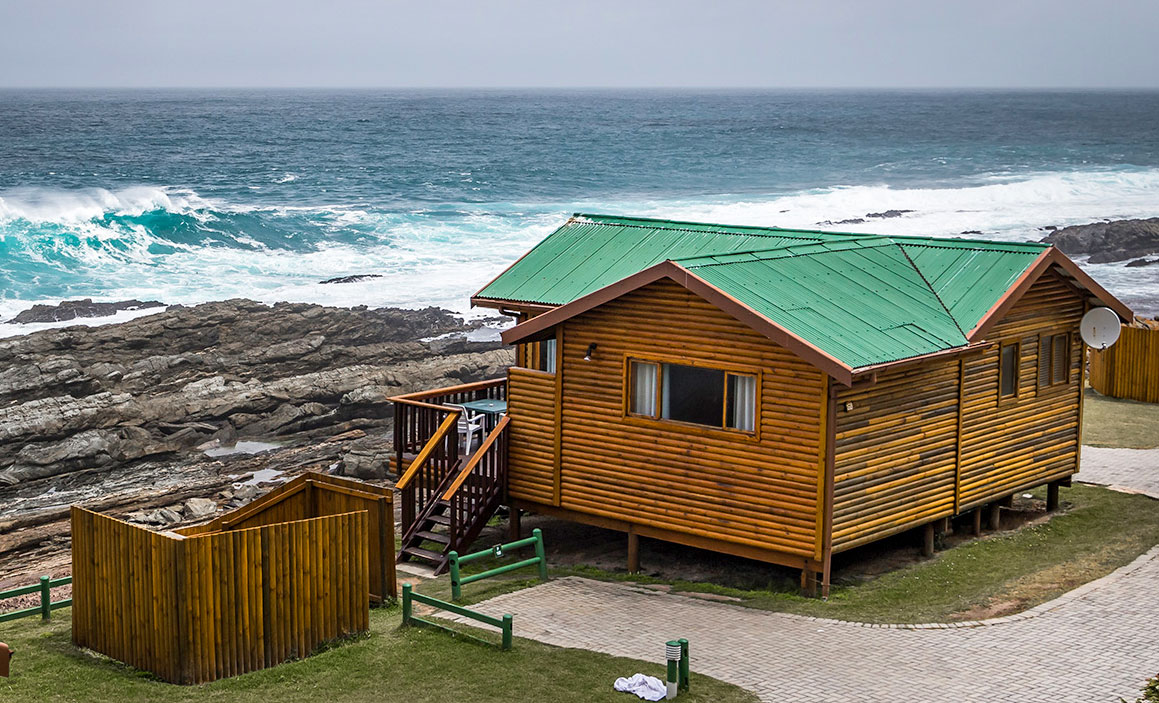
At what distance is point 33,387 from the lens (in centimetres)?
3516

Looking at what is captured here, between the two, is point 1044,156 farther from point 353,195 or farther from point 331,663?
point 331,663

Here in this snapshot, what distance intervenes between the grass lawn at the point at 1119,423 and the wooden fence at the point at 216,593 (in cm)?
1725

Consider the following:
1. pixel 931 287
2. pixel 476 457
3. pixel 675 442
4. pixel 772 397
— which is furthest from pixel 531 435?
pixel 931 287

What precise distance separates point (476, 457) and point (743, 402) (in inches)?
167

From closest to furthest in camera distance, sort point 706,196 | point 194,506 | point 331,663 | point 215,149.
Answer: point 331,663 < point 194,506 < point 706,196 < point 215,149

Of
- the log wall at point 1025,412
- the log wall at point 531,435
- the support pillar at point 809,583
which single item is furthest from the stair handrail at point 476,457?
the log wall at point 1025,412

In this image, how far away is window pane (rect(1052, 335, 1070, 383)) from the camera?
71.8 feet

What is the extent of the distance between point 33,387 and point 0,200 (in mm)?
46388

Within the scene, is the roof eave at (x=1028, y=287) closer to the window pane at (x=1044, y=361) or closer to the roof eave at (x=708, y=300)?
the window pane at (x=1044, y=361)

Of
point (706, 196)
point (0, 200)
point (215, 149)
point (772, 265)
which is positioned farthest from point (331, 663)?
point (215, 149)

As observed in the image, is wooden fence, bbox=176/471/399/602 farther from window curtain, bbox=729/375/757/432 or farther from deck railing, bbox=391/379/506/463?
window curtain, bbox=729/375/757/432

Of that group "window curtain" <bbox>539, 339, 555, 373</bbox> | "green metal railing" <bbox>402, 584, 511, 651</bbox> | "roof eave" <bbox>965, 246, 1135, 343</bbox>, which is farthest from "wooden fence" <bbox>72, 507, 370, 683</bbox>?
"roof eave" <bbox>965, 246, 1135, 343</bbox>

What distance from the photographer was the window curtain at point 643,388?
62.5 feet

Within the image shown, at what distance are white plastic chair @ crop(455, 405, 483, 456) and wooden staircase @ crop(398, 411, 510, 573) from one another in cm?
15
